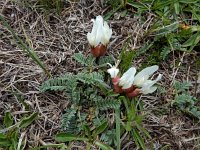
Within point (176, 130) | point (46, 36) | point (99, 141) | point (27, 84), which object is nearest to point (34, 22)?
point (46, 36)

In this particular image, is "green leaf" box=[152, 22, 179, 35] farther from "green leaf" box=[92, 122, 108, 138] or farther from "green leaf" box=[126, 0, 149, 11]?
"green leaf" box=[92, 122, 108, 138]

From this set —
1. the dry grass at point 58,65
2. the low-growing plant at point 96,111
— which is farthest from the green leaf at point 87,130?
the dry grass at point 58,65

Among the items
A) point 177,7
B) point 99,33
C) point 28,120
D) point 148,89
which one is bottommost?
point 28,120

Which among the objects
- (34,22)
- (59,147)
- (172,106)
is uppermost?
(34,22)

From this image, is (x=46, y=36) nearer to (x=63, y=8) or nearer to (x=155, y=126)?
(x=63, y=8)

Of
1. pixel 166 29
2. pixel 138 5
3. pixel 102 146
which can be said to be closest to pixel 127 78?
pixel 102 146

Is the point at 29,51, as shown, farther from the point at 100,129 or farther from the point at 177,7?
the point at 177,7

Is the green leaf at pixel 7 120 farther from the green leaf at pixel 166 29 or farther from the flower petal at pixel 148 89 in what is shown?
the green leaf at pixel 166 29
